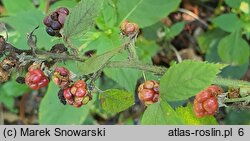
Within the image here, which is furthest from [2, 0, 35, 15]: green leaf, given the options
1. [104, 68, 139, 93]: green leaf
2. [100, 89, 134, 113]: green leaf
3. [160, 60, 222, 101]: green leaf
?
[160, 60, 222, 101]: green leaf

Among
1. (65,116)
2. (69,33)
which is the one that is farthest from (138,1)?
(69,33)

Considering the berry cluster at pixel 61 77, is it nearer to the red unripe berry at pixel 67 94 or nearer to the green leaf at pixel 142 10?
the red unripe berry at pixel 67 94

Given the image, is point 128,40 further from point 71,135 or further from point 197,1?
point 197,1

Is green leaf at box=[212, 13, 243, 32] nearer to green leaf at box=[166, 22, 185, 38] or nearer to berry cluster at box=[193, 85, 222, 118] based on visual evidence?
green leaf at box=[166, 22, 185, 38]

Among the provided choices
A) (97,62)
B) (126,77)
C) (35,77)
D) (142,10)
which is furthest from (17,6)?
(97,62)

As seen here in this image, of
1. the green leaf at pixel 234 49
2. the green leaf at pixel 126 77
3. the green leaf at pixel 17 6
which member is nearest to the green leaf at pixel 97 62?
the green leaf at pixel 126 77
